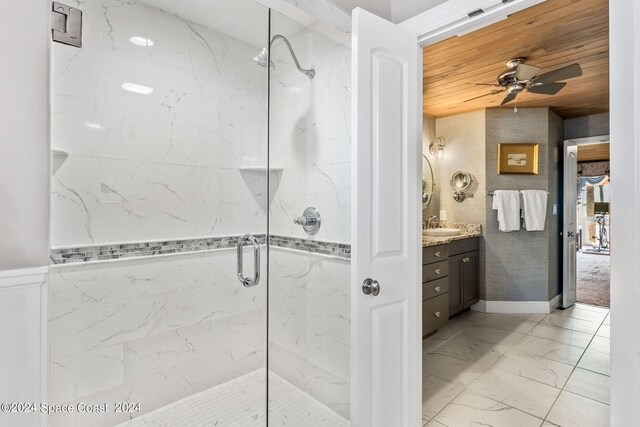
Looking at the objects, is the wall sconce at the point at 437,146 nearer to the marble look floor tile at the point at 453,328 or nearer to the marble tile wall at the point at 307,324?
the marble look floor tile at the point at 453,328

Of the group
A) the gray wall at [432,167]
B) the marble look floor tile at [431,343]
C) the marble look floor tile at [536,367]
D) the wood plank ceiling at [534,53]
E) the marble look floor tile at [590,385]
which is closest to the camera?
the wood plank ceiling at [534,53]

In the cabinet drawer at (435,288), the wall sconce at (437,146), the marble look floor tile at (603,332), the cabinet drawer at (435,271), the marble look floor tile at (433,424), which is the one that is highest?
the wall sconce at (437,146)

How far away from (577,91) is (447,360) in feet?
10.2

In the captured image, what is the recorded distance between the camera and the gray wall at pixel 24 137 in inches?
35.7

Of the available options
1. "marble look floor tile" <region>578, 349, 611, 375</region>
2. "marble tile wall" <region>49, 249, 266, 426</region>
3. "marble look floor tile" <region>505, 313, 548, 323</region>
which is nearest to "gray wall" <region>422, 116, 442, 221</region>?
"marble look floor tile" <region>505, 313, 548, 323</region>

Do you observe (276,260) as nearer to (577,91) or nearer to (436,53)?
(436,53)

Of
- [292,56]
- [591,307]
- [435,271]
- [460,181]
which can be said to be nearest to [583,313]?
[591,307]

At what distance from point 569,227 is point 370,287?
417 cm

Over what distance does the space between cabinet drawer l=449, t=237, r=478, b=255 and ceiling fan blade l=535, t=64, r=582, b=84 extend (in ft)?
5.73

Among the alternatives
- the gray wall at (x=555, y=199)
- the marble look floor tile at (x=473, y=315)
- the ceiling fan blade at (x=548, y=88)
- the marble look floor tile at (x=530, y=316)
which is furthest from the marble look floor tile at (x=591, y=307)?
the ceiling fan blade at (x=548, y=88)

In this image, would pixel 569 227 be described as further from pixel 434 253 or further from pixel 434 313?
pixel 434 313

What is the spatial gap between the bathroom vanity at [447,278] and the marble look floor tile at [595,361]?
3.74ft

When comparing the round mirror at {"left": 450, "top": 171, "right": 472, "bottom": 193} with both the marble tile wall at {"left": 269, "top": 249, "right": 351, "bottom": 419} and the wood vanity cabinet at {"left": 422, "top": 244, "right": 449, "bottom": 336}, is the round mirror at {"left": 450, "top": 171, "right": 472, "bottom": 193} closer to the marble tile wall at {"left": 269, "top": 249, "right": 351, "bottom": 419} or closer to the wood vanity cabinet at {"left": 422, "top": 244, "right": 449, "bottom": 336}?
the wood vanity cabinet at {"left": 422, "top": 244, "right": 449, "bottom": 336}

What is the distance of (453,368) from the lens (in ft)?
8.61
